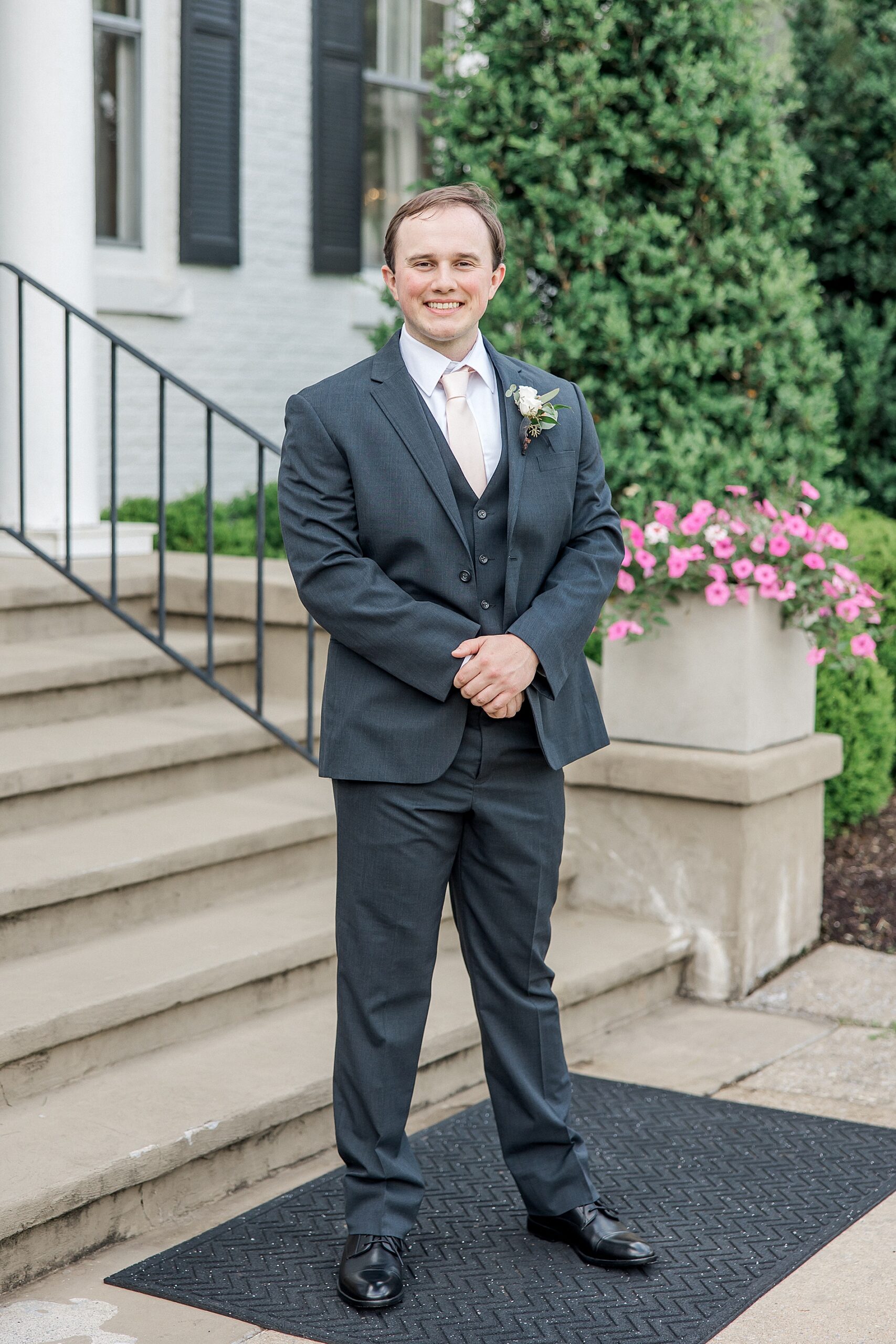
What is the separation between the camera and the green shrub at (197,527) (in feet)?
20.6

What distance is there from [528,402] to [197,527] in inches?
151

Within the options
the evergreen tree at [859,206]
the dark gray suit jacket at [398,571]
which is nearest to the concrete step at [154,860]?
the dark gray suit jacket at [398,571]

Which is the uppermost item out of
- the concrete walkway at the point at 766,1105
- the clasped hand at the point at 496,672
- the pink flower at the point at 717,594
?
the clasped hand at the point at 496,672

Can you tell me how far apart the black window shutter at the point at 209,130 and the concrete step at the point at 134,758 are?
108 inches

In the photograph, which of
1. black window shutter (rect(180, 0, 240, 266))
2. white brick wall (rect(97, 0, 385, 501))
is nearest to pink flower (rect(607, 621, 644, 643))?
white brick wall (rect(97, 0, 385, 501))

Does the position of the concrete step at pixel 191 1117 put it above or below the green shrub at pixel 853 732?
below

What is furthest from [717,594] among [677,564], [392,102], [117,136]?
[392,102]

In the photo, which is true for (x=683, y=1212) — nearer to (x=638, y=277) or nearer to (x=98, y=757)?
(x=98, y=757)

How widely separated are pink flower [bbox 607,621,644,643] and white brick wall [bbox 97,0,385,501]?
99.3 inches

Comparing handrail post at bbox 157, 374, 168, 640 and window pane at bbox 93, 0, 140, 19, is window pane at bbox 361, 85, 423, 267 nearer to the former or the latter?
window pane at bbox 93, 0, 140, 19

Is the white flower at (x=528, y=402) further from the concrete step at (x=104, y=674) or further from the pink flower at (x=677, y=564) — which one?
the concrete step at (x=104, y=674)

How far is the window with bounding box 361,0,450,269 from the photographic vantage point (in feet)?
26.0

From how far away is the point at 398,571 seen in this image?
2.77 m

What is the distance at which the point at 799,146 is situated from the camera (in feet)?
24.1
